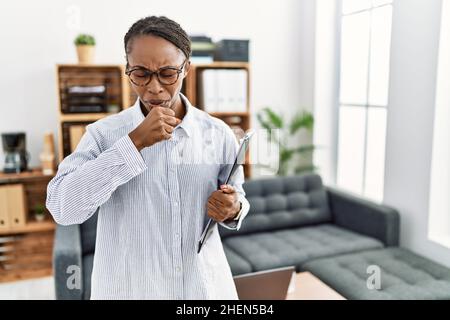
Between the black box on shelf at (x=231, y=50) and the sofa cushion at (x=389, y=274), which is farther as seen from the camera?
the black box on shelf at (x=231, y=50)

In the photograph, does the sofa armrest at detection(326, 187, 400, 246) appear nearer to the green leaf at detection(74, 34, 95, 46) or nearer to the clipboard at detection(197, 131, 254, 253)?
Result: the green leaf at detection(74, 34, 95, 46)

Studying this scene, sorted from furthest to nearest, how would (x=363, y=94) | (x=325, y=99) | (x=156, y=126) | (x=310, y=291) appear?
(x=325, y=99)
(x=363, y=94)
(x=310, y=291)
(x=156, y=126)

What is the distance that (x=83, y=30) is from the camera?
89.4 inches

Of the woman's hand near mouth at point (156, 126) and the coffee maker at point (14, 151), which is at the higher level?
the woman's hand near mouth at point (156, 126)

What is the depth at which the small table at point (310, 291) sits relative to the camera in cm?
136

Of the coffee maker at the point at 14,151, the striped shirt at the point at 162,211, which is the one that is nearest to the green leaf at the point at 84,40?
the coffee maker at the point at 14,151

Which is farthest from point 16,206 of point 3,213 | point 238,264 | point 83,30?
point 238,264

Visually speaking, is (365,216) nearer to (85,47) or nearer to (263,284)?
(263,284)

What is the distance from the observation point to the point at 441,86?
68.2 inches

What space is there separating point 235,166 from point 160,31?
0.20m

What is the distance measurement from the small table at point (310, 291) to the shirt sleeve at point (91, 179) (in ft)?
2.93

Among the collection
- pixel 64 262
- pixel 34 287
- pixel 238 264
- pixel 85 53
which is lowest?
pixel 34 287

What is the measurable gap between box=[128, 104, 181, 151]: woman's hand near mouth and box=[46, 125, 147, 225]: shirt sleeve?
0.02 metres

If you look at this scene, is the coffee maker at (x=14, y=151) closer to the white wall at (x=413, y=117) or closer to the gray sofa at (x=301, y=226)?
the gray sofa at (x=301, y=226)
